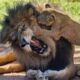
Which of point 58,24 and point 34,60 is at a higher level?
point 58,24

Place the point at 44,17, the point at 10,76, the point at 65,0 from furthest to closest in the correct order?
the point at 65,0 → the point at 10,76 → the point at 44,17

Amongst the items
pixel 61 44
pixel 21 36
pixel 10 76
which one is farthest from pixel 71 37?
pixel 10 76

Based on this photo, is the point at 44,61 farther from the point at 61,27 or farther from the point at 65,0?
the point at 65,0

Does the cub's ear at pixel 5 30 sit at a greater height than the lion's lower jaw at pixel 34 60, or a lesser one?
greater

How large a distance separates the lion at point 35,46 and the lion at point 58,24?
0.01 m

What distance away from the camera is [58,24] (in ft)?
3.47

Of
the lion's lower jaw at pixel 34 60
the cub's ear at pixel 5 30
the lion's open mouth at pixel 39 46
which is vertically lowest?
the lion's lower jaw at pixel 34 60

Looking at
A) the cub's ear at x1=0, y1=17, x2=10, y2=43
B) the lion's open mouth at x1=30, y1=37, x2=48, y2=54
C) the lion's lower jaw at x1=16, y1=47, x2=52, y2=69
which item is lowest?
the lion's lower jaw at x1=16, y1=47, x2=52, y2=69

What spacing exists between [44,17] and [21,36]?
0.29 feet

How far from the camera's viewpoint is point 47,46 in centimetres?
107

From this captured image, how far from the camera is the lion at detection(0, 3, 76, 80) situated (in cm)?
105

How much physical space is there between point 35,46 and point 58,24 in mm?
93

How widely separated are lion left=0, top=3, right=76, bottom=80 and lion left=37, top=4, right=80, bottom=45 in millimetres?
13

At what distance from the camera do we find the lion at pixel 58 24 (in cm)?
104
